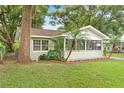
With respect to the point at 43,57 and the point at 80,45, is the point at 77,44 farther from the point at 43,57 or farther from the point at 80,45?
the point at 43,57

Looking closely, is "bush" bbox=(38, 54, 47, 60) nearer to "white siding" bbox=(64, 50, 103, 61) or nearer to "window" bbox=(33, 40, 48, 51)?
"window" bbox=(33, 40, 48, 51)

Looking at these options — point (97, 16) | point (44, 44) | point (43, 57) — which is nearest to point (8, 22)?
point (44, 44)

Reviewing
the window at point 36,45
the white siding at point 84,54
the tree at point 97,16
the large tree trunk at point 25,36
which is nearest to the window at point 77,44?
the white siding at point 84,54

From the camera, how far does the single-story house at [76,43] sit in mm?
11781

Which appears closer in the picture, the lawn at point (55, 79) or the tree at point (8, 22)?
the lawn at point (55, 79)

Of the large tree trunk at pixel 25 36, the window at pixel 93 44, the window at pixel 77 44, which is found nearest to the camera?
the large tree trunk at pixel 25 36

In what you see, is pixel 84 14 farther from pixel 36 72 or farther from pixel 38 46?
pixel 36 72

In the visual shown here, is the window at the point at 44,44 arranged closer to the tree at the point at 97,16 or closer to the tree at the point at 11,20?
the tree at the point at 11,20

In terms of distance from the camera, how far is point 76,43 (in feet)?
40.8

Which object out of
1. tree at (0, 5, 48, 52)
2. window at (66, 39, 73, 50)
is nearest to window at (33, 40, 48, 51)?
window at (66, 39, 73, 50)

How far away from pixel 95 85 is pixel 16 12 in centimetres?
1284

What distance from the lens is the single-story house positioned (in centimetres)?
1178

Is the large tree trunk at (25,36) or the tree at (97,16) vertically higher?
the tree at (97,16)
